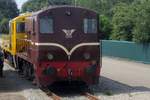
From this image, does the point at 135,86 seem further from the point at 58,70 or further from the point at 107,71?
the point at 107,71

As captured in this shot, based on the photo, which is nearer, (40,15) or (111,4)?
(40,15)

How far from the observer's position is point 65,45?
1755cm

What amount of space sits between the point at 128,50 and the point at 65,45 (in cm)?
1729

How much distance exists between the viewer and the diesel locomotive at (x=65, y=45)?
57.2 ft

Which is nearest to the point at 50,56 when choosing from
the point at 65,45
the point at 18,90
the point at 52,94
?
the point at 65,45

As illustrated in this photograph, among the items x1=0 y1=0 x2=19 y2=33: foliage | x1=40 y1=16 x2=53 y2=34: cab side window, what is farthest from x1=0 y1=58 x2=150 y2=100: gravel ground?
x1=0 y1=0 x2=19 y2=33: foliage

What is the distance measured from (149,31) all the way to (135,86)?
1325cm

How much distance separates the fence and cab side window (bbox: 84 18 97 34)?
14019mm

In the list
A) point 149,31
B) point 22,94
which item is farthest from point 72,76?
point 149,31

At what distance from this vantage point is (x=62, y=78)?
17672mm

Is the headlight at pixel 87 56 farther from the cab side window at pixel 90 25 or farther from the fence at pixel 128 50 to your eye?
the fence at pixel 128 50

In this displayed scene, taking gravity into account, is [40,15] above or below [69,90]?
above

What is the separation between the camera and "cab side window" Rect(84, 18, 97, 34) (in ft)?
59.2

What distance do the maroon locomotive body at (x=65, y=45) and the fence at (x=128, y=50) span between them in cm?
1429
